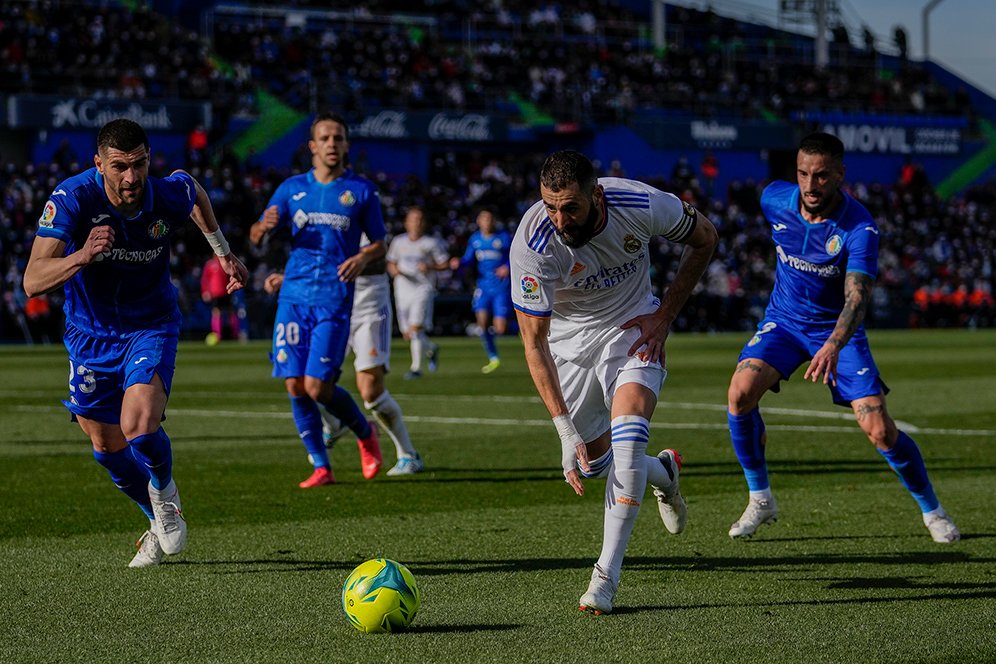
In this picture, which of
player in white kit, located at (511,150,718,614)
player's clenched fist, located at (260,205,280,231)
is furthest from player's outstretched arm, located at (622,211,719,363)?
player's clenched fist, located at (260,205,280,231)

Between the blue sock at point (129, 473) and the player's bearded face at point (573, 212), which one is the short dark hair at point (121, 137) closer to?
the blue sock at point (129, 473)

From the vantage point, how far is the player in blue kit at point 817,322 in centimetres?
761

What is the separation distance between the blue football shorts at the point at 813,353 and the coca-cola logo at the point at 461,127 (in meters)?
36.5

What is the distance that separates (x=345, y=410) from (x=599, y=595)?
15.6ft

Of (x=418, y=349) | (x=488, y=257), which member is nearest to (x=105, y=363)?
(x=418, y=349)

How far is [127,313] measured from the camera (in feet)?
23.1

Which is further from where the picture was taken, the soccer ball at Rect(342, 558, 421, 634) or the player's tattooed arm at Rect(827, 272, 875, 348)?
the player's tattooed arm at Rect(827, 272, 875, 348)

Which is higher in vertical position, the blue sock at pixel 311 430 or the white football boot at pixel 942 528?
the blue sock at pixel 311 430

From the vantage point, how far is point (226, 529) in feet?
26.5

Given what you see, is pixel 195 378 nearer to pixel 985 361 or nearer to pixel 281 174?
pixel 985 361

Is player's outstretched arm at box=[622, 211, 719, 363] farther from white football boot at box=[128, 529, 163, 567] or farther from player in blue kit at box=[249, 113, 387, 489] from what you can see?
player in blue kit at box=[249, 113, 387, 489]

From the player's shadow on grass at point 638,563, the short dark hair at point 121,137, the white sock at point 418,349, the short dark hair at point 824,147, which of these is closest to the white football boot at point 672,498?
the player's shadow on grass at point 638,563

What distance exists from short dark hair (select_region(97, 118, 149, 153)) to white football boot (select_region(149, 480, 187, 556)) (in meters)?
1.67

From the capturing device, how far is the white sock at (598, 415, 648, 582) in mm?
5891
